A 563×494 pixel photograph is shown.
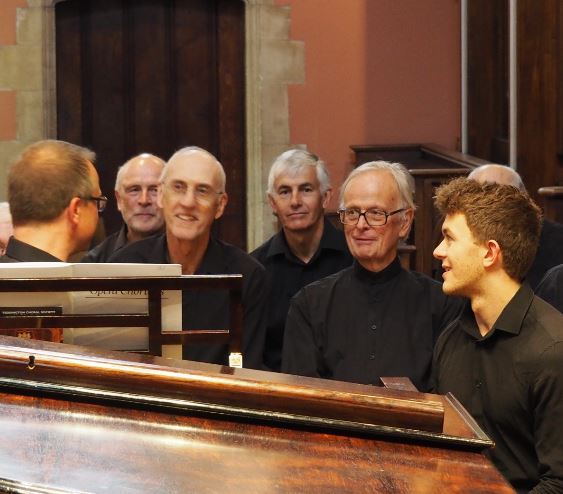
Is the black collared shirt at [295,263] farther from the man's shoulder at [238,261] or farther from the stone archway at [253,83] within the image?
the stone archway at [253,83]

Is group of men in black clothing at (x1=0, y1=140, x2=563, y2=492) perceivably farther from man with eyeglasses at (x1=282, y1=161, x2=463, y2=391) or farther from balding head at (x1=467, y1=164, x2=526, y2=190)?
balding head at (x1=467, y1=164, x2=526, y2=190)

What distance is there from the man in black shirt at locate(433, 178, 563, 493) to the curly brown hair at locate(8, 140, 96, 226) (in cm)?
100

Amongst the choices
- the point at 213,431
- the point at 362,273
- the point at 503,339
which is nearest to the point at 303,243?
the point at 362,273

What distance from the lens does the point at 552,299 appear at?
3.17 meters

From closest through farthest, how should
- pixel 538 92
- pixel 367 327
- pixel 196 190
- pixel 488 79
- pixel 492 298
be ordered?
pixel 492 298, pixel 367 327, pixel 196 190, pixel 538 92, pixel 488 79

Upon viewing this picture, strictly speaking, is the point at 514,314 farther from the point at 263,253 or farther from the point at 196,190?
the point at 263,253

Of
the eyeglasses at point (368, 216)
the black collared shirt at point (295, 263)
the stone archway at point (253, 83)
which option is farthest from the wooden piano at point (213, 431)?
the stone archway at point (253, 83)

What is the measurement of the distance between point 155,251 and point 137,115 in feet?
14.7

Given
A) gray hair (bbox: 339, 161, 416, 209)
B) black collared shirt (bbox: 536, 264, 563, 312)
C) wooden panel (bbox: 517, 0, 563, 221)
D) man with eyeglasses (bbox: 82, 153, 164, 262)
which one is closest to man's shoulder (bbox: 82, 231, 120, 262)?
man with eyeglasses (bbox: 82, 153, 164, 262)

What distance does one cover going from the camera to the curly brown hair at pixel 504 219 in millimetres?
2332

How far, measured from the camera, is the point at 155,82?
311 inches

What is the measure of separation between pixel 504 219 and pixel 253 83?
5465mm

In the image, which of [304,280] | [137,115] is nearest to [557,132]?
[304,280]

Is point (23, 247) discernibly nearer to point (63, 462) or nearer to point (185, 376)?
point (185, 376)
